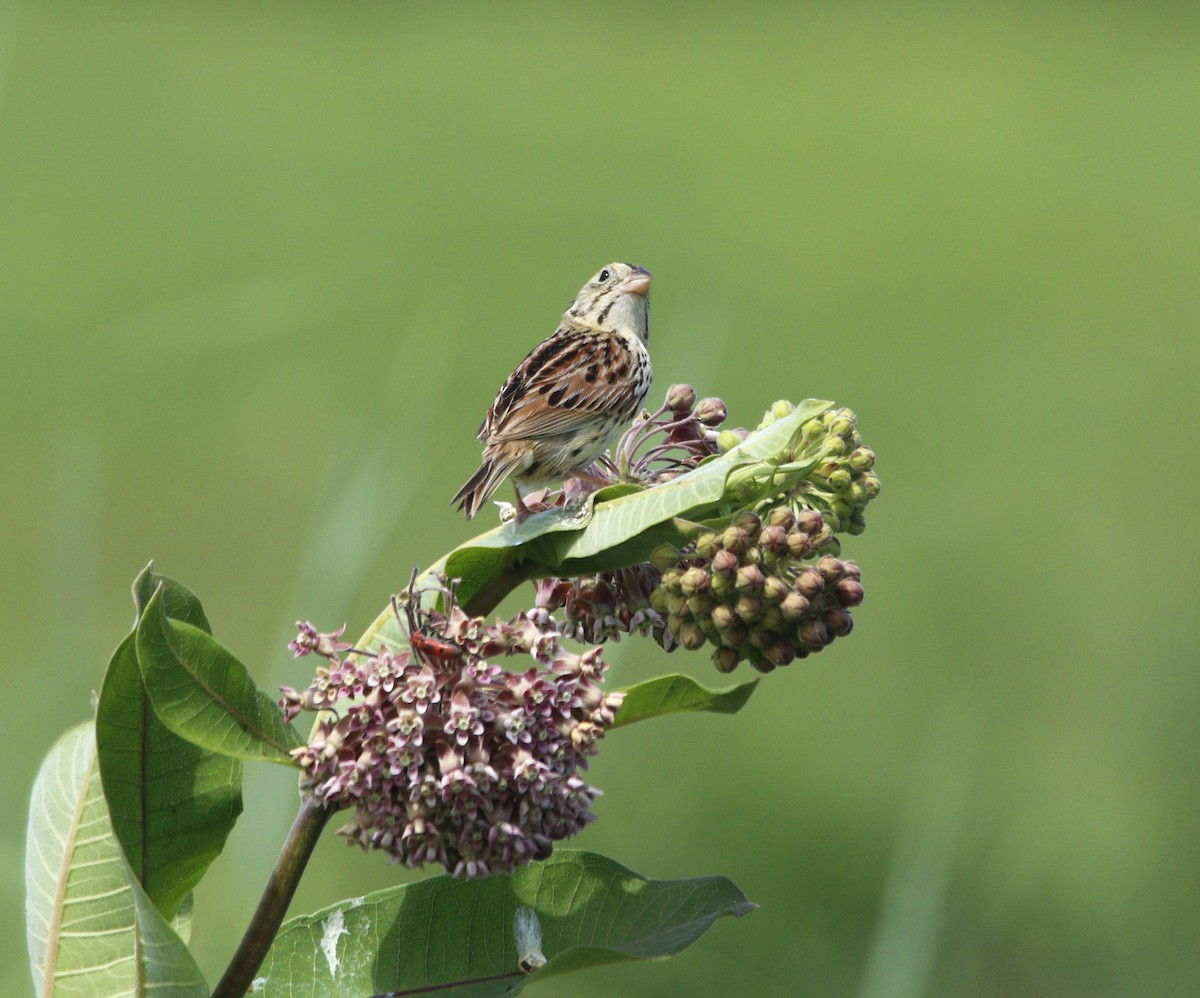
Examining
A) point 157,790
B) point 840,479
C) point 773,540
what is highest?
point 840,479

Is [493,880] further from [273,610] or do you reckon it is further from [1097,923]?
[273,610]

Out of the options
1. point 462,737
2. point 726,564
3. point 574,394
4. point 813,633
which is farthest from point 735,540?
point 574,394

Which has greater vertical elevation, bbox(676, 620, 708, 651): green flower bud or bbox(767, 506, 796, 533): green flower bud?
bbox(767, 506, 796, 533): green flower bud

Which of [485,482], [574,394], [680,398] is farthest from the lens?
[574,394]

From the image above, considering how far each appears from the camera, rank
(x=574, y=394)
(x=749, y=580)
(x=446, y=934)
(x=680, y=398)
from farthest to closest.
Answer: (x=574, y=394)
(x=680, y=398)
(x=446, y=934)
(x=749, y=580)

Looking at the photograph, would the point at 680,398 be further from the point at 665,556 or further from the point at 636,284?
the point at 636,284

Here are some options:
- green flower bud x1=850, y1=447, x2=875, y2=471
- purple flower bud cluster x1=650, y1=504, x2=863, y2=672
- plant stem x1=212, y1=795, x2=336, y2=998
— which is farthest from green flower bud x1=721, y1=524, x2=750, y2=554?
plant stem x1=212, y1=795, x2=336, y2=998

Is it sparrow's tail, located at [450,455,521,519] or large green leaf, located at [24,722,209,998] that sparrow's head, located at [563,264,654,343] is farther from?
large green leaf, located at [24,722,209,998]

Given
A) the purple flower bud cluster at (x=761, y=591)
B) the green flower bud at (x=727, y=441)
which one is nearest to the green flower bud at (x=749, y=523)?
the purple flower bud cluster at (x=761, y=591)
